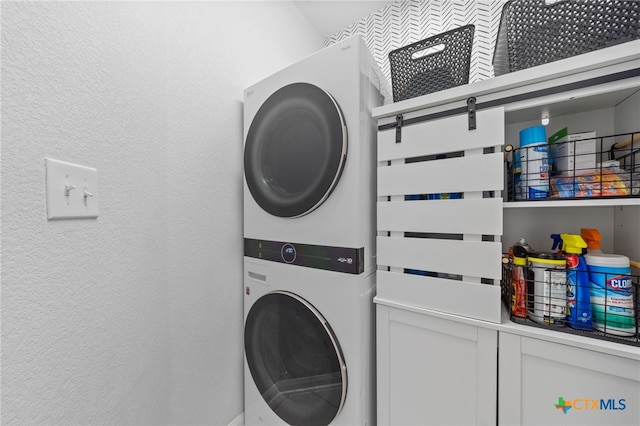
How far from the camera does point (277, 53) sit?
1577 mm

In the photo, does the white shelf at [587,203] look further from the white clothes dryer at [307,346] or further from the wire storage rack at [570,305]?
the white clothes dryer at [307,346]

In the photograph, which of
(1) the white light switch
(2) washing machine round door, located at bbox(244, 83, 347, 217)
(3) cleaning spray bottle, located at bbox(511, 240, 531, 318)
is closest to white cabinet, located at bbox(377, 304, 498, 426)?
(3) cleaning spray bottle, located at bbox(511, 240, 531, 318)

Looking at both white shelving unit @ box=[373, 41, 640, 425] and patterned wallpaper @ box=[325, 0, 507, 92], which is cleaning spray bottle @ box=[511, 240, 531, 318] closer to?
white shelving unit @ box=[373, 41, 640, 425]

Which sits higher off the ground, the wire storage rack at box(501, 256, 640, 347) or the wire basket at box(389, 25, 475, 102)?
the wire basket at box(389, 25, 475, 102)

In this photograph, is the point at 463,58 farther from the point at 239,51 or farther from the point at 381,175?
the point at 239,51

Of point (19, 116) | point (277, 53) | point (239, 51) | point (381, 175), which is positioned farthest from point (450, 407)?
point (277, 53)

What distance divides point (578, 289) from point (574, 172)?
0.36 m

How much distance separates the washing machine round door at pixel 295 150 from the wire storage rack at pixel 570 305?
0.71 metres

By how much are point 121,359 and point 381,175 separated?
110 centimetres

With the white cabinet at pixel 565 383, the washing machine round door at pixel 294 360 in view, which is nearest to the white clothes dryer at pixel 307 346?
the washing machine round door at pixel 294 360

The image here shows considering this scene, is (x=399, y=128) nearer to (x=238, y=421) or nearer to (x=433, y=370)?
(x=433, y=370)

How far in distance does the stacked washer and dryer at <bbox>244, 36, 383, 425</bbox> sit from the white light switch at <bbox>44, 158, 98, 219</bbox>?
0.58m

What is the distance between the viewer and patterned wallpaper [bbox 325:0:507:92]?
4.56ft

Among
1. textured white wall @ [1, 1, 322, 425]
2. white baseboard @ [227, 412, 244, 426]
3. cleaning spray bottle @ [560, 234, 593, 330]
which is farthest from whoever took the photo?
white baseboard @ [227, 412, 244, 426]
